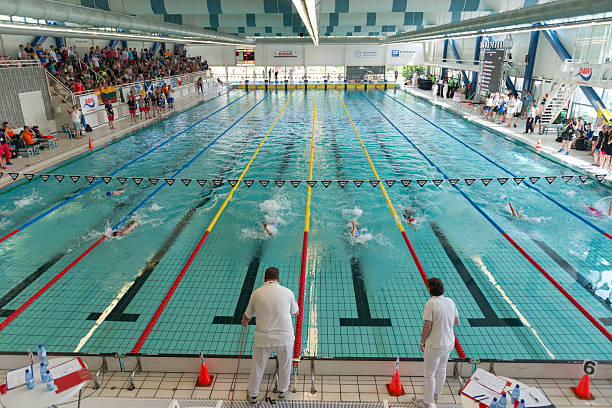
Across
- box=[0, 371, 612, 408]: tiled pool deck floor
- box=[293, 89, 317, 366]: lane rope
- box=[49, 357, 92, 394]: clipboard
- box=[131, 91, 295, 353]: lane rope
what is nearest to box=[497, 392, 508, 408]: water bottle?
box=[0, 371, 612, 408]: tiled pool deck floor

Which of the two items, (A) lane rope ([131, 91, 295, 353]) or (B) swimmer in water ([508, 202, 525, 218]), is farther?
(B) swimmer in water ([508, 202, 525, 218])

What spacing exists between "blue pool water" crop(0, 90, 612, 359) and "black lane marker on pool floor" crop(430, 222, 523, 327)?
0.8 inches

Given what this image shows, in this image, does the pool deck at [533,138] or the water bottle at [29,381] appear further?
the pool deck at [533,138]

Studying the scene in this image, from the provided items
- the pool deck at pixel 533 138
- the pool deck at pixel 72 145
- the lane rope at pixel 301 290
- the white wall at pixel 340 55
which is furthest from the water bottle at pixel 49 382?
the white wall at pixel 340 55

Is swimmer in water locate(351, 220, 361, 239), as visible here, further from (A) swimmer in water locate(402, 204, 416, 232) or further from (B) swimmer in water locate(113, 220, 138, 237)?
(B) swimmer in water locate(113, 220, 138, 237)

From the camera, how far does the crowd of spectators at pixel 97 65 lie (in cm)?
1422

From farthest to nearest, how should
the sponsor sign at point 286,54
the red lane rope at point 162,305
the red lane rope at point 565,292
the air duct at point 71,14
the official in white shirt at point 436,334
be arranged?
the sponsor sign at point 286,54 → the air duct at point 71,14 → the red lane rope at point 565,292 → the red lane rope at point 162,305 → the official in white shirt at point 436,334

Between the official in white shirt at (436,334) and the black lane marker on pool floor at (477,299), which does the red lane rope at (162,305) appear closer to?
the official in white shirt at (436,334)

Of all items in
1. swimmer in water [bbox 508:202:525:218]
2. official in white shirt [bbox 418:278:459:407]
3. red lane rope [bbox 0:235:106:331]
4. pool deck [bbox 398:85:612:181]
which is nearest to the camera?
official in white shirt [bbox 418:278:459:407]

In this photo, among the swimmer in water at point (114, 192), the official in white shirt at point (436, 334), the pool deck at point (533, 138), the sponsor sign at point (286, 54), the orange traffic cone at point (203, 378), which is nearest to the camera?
the official in white shirt at point (436, 334)

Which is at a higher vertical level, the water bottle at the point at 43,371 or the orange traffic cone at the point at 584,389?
the water bottle at the point at 43,371

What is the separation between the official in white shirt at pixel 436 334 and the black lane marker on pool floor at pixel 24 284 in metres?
4.54

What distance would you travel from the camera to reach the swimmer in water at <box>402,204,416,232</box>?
279 inches

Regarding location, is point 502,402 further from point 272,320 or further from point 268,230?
point 268,230
